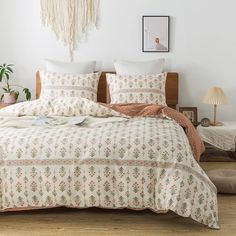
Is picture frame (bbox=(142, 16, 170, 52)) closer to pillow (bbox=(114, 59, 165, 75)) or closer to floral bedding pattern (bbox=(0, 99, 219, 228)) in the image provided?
pillow (bbox=(114, 59, 165, 75))

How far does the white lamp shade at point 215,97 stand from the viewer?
448cm

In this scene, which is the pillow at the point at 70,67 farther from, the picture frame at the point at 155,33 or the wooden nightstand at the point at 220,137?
the wooden nightstand at the point at 220,137

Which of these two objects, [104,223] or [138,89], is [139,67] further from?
[104,223]

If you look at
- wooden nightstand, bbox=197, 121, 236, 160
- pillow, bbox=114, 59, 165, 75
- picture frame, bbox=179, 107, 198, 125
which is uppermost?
pillow, bbox=114, 59, 165, 75

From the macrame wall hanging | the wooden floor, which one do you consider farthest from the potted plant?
the wooden floor

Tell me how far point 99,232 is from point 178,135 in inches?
35.1

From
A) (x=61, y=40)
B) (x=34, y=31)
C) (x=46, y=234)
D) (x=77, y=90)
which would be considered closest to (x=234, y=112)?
(x=77, y=90)

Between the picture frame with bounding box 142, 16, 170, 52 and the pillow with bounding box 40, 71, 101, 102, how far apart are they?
32.2 inches

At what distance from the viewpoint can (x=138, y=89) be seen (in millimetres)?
4191

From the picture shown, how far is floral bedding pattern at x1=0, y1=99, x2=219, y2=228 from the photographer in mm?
2820

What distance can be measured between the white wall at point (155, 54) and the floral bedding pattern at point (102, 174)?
6.79 ft

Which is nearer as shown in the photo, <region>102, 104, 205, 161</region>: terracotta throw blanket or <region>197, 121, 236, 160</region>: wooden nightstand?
<region>102, 104, 205, 161</region>: terracotta throw blanket

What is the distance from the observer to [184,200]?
277 cm

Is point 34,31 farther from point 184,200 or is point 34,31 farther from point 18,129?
point 184,200
